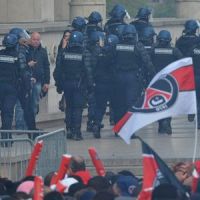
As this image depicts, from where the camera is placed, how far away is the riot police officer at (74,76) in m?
25.1

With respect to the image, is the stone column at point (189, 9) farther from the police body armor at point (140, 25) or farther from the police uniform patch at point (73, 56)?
the police uniform patch at point (73, 56)

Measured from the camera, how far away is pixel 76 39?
24984mm

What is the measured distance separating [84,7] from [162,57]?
261 inches

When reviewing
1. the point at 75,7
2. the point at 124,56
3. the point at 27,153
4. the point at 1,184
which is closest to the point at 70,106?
the point at 124,56

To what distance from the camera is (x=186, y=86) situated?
18.0 metres

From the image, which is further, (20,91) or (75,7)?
(75,7)

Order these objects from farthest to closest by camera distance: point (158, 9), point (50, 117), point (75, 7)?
point (158, 9)
point (75, 7)
point (50, 117)

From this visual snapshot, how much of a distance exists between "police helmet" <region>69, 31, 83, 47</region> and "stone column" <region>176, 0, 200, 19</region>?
13.4 meters

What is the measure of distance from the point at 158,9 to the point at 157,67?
3863 cm

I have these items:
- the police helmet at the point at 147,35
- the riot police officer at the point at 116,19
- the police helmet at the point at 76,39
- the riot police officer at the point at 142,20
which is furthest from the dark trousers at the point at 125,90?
the riot police officer at the point at 142,20

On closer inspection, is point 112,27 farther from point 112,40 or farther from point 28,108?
point 28,108

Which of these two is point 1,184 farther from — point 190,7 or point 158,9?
point 158,9

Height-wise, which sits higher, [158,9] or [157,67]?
[157,67]

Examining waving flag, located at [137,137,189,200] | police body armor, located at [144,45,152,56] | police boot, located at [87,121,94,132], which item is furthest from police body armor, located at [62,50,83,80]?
waving flag, located at [137,137,189,200]
